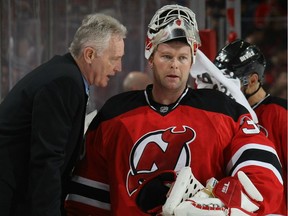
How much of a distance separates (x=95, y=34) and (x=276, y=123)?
104 centimetres

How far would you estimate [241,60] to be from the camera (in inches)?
117

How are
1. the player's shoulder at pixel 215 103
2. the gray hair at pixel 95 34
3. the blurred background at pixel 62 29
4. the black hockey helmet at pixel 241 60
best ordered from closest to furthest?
the gray hair at pixel 95 34 → the player's shoulder at pixel 215 103 → the blurred background at pixel 62 29 → the black hockey helmet at pixel 241 60

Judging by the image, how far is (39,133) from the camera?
2082mm

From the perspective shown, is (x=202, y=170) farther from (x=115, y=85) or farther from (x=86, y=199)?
(x=115, y=85)

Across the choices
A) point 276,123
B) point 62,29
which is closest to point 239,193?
point 276,123

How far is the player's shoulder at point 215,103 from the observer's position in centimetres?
238

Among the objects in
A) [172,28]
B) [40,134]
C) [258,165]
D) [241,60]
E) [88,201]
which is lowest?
[88,201]

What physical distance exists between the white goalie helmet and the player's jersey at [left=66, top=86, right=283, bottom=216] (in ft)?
0.54

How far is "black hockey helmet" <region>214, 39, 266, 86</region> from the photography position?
9.73ft

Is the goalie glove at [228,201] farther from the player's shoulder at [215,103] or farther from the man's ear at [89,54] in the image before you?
the man's ear at [89,54]

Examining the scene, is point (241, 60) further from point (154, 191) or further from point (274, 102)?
point (154, 191)

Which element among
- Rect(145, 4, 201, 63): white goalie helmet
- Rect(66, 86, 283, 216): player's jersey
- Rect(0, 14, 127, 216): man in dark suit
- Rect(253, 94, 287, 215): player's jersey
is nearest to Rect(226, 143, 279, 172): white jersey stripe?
Rect(66, 86, 283, 216): player's jersey

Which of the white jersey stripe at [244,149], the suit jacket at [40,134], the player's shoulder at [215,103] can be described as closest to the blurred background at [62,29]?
the suit jacket at [40,134]

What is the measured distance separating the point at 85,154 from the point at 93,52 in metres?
0.36
